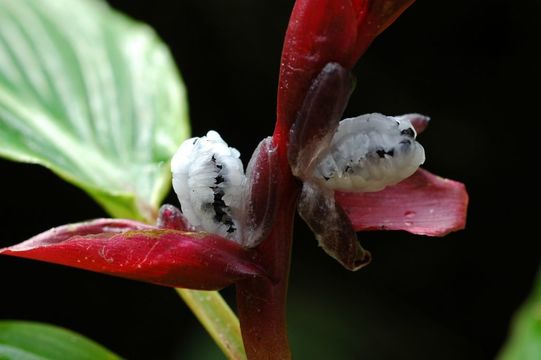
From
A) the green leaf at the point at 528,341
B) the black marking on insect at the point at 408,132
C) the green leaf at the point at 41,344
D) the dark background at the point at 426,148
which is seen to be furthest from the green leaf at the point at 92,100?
the dark background at the point at 426,148

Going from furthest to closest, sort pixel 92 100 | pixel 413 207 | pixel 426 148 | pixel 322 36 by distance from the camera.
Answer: pixel 426 148 < pixel 92 100 < pixel 413 207 < pixel 322 36

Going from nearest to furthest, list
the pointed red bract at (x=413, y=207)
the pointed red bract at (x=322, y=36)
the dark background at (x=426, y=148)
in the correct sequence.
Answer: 1. the pointed red bract at (x=322, y=36)
2. the pointed red bract at (x=413, y=207)
3. the dark background at (x=426, y=148)

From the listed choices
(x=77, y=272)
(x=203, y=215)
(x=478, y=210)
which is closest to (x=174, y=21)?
(x=77, y=272)

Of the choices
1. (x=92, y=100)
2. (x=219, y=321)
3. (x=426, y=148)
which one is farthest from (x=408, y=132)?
(x=426, y=148)

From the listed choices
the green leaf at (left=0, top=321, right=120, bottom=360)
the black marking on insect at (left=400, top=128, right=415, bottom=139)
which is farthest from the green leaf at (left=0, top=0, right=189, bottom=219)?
the black marking on insect at (left=400, top=128, right=415, bottom=139)

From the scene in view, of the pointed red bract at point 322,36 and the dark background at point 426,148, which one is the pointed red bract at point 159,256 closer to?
the pointed red bract at point 322,36

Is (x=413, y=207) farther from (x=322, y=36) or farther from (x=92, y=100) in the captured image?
(x=92, y=100)
